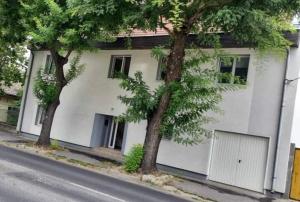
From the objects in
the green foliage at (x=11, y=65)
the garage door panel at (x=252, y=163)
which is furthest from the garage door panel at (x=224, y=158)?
the green foliage at (x=11, y=65)

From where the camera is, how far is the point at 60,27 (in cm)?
1920

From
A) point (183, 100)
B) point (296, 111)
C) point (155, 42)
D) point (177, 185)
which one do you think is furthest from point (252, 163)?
point (155, 42)

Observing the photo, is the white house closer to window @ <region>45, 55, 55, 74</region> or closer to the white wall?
the white wall

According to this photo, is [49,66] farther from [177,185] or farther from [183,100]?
[177,185]

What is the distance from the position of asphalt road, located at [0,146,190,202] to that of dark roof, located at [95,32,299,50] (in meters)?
7.21

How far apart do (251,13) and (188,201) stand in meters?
5.84

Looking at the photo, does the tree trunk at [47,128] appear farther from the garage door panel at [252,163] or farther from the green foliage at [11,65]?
the green foliage at [11,65]

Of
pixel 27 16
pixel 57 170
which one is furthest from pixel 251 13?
pixel 27 16

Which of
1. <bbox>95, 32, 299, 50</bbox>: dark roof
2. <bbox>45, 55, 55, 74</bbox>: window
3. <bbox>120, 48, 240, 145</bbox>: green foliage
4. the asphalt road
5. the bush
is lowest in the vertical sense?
the asphalt road

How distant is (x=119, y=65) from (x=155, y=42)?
321cm

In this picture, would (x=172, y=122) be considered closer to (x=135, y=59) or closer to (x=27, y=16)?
(x=135, y=59)

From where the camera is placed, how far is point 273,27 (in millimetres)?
14070

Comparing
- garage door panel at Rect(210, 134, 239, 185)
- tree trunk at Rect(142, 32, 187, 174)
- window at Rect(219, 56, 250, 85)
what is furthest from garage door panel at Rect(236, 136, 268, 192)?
tree trunk at Rect(142, 32, 187, 174)

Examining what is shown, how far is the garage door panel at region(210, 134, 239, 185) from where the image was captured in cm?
1780
